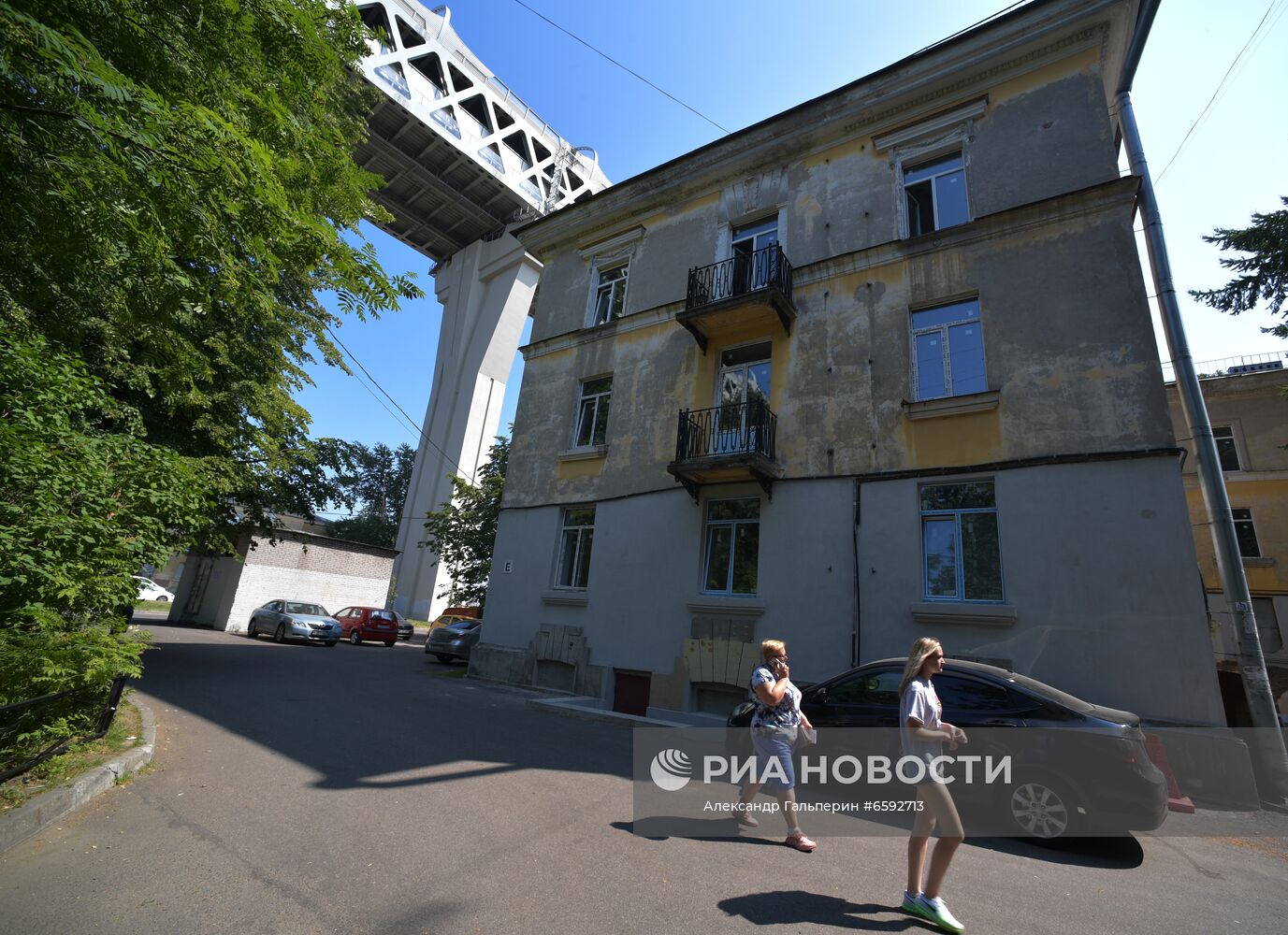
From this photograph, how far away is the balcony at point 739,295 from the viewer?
11953 mm

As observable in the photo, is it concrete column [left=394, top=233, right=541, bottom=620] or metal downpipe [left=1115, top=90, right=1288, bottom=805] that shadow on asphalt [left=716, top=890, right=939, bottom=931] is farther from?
concrete column [left=394, top=233, right=541, bottom=620]

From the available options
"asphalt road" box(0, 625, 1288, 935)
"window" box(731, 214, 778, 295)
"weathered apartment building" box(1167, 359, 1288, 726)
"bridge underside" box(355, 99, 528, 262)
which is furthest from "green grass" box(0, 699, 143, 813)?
"bridge underside" box(355, 99, 528, 262)

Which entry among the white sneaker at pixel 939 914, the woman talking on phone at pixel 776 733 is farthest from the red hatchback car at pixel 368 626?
the white sneaker at pixel 939 914

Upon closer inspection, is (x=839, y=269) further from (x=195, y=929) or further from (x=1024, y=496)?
(x=195, y=929)

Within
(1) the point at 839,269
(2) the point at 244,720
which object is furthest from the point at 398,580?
(1) the point at 839,269

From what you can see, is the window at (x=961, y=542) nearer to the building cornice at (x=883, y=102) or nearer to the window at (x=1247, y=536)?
the building cornice at (x=883, y=102)

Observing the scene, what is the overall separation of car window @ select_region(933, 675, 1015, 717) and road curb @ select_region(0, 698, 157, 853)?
7552 millimetres

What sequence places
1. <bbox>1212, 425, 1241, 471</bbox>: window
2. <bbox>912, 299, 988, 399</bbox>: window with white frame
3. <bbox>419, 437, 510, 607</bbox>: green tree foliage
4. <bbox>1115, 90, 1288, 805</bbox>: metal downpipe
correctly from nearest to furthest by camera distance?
<bbox>1115, 90, 1288, 805</bbox>: metal downpipe → <bbox>912, 299, 988, 399</bbox>: window with white frame → <bbox>1212, 425, 1241, 471</bbox>: window → <bbox>419, 437, 510, 607</bbox>: green tree foliage

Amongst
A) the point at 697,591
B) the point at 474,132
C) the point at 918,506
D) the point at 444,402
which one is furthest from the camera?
the point at 444,402

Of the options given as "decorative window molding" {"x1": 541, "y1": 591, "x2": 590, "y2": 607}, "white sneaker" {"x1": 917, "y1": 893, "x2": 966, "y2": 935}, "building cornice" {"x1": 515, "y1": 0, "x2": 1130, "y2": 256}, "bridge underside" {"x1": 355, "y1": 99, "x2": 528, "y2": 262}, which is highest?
"bridge underside" {"x1": 355, "y1": 99, "x2": 528, "y2": 262}

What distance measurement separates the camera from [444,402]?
138 ft

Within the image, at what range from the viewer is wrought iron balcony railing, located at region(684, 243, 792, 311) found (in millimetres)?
12445

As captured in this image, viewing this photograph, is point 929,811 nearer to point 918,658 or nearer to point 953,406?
point 918,658

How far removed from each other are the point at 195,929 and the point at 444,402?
41150mm
